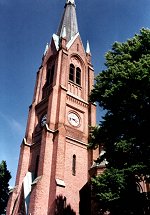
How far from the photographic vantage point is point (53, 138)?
22094mm

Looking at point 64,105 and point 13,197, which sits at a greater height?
point 64,105

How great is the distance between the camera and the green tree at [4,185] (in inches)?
1123

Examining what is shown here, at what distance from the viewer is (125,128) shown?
1209cm

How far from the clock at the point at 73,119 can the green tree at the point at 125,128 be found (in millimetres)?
11630

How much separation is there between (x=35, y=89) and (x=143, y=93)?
21297mm

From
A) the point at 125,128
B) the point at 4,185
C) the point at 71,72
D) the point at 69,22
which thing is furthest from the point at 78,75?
the point at 125,128

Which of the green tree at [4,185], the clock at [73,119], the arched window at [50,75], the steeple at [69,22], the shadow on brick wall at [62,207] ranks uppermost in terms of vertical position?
the steeple at [69,22]

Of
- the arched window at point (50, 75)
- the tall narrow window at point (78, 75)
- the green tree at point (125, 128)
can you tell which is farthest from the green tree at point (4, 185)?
the green tree at point (125, 128)

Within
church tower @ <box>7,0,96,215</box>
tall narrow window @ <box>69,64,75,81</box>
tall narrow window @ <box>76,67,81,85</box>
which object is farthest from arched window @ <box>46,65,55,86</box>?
tall narrow window @ <box>76,67,81,85</box>

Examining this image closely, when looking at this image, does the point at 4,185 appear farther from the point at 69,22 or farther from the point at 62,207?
the point at 69,22

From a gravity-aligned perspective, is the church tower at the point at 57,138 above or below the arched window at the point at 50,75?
below

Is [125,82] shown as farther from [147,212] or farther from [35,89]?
[35,89]

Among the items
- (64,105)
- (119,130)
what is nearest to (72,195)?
(64,105)

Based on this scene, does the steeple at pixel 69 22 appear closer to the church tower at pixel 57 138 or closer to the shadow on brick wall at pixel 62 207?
the church tower at pixel 57 138
